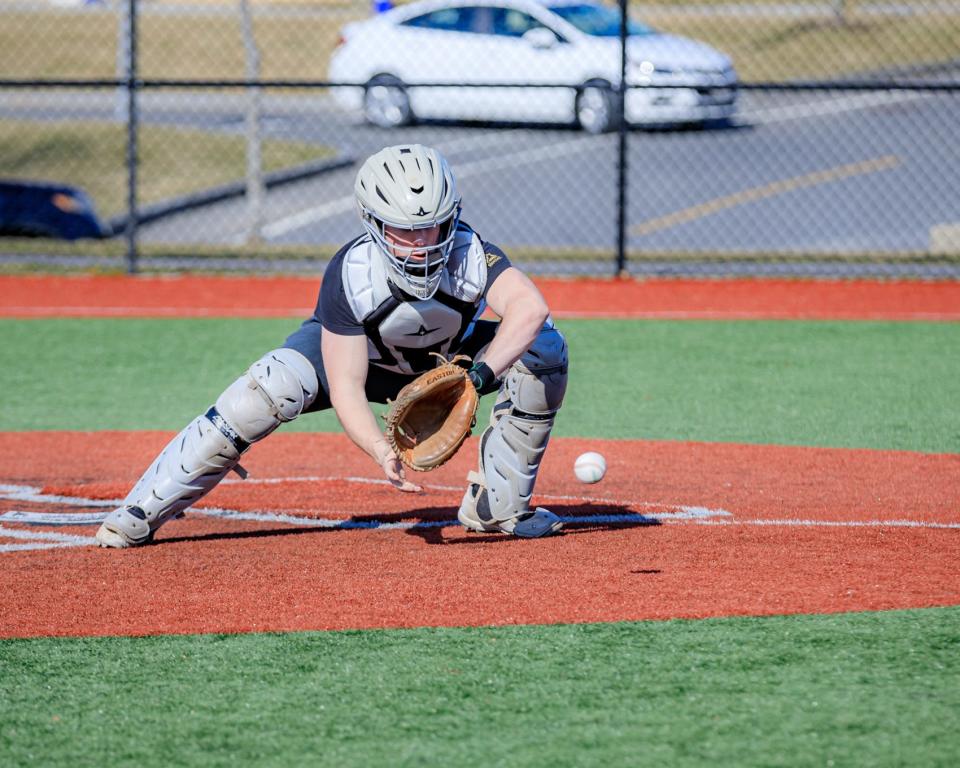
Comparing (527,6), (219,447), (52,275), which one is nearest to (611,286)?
(52,275)

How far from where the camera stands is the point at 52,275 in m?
14.7

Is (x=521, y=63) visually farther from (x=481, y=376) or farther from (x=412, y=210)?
(x=481, y=376)

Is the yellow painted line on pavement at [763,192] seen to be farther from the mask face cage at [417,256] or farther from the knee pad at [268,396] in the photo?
the mask face cage at [417,256]

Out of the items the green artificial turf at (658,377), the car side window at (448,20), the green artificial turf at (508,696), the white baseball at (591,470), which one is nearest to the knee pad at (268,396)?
the green artificial turf at (508,696)

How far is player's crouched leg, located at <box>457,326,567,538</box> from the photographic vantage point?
5473mm

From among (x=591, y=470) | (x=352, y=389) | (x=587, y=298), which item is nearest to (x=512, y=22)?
(x=587, y=298)

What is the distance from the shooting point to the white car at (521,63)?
1808cm

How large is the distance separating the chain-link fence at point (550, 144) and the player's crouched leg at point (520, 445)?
→ 794 cm

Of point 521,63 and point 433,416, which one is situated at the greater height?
point 521,63

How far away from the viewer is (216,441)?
541cm

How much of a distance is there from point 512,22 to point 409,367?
1475cm

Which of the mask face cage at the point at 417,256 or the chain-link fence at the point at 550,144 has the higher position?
the chain-link fence at the point at 550,144

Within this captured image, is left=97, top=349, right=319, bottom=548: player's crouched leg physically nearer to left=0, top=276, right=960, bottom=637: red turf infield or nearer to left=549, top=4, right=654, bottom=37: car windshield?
left=0, top=276, right=960, bottom=637: red turf infield

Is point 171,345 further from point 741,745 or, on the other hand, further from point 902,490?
point 741,745
